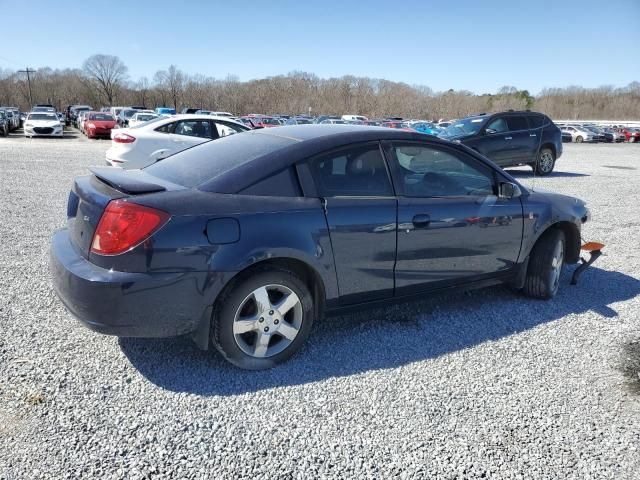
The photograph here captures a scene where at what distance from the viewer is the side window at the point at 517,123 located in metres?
13.5

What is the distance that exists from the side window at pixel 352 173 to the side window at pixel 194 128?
352 inches

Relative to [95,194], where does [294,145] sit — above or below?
above

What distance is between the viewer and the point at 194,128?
11.8 meters

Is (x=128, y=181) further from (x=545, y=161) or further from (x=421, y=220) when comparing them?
(x=545, y=161)

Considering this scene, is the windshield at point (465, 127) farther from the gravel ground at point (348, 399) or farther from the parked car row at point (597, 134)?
the parked car row at point (597, 134)

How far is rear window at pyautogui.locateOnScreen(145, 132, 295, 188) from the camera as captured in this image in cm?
321

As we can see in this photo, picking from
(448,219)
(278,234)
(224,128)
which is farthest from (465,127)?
(278,234)

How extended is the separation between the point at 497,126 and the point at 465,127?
0.83 meters

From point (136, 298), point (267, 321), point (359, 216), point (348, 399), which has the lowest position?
point (348, 399)

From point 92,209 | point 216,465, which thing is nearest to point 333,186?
point 92,209

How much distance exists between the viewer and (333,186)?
331cm

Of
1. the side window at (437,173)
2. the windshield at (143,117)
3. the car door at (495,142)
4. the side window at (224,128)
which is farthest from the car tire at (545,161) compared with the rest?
the windshield at (143,117)

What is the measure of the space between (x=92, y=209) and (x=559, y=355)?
3.26 metres

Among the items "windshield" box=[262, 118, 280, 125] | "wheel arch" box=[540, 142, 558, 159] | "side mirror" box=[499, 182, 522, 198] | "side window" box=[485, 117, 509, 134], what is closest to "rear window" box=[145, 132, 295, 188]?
"side mirror" box=[499, 182, 522, 198]
